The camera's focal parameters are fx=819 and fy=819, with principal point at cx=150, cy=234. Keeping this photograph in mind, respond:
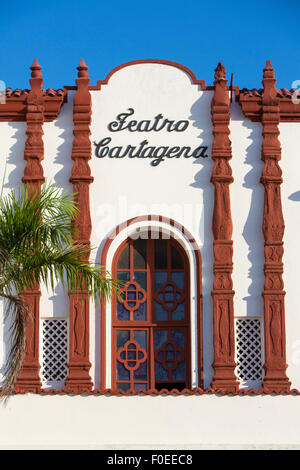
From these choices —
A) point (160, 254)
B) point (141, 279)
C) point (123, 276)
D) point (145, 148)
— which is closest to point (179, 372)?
point (141, 279)

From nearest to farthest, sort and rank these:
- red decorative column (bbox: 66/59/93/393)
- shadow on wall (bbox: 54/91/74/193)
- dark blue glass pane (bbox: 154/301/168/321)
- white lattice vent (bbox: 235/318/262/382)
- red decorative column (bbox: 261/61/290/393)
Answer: red decorative column (bbox: 66/59/93/393), red decorative column (bbox: 261/61/290/393), white lattice vent (bbox: 235/318/262/382), dark blue glass pane (bbox: 154/301/168/321), shadow on wall (bbox: 54/91/74/193)

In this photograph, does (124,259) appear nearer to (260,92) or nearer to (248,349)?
(248,349)

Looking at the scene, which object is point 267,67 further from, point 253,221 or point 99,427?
point 99,427

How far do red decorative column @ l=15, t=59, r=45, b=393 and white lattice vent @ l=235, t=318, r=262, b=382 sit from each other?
4423 millimetres

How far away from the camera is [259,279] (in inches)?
723

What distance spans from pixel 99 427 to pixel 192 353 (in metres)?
3.43

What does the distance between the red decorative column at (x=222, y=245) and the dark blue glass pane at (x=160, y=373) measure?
1.22 metres

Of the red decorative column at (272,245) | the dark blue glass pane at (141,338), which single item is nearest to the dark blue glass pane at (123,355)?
the dark blue glass pane at (141,338)

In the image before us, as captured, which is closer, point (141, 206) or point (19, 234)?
point (19, 234)

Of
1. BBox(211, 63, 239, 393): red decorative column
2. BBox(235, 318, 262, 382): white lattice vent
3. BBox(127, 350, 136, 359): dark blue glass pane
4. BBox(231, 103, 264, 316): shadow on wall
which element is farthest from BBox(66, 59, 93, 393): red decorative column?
BBox(231, 103, 264, 316): shadow on wall

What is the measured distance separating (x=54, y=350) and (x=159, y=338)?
2.37 meters

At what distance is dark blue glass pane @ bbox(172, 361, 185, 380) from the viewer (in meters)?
18.3

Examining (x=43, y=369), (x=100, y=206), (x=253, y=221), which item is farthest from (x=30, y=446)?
Result: (x=253, y=221)

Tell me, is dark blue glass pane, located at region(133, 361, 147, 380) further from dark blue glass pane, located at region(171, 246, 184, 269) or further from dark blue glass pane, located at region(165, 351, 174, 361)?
dark blue glass pane, located at region(171, 246, 184, 269)
